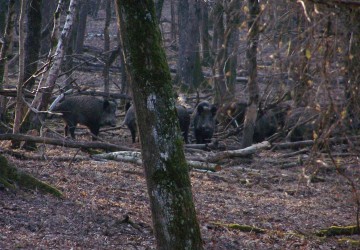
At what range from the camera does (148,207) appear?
408 inches

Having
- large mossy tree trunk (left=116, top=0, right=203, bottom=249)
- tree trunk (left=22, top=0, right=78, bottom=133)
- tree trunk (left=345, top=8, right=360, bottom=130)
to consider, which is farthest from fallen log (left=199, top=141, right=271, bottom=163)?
tree trunk (left=345, top=8, right=360, bottom=130)

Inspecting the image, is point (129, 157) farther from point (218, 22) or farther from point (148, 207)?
point (218, 22)

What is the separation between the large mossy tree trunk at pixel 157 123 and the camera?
655cm

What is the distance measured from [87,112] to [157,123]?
43.0ft

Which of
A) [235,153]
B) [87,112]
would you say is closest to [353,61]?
[235,153]

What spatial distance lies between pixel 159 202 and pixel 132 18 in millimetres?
1693

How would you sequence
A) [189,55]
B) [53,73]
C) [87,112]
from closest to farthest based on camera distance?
[53,73], [87,112], [189,55]

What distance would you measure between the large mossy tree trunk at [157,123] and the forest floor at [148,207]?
4.16 ft

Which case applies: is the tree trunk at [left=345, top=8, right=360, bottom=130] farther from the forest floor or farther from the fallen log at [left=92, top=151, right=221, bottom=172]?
the fallen log at [left=92, top=151, right=221, bottom=172]

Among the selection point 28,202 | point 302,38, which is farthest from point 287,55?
point 28,202

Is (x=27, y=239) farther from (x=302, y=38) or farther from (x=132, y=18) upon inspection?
(x=302, y=38)

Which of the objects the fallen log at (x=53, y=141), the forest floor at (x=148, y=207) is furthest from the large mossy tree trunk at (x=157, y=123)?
the fallen log at (x=53, y=141)

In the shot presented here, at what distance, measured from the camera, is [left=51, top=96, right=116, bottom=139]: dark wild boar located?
61.6 ft

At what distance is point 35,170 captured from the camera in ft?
38.1
